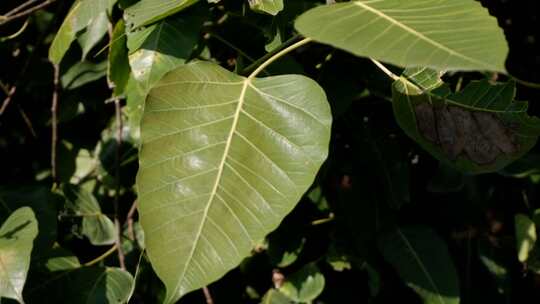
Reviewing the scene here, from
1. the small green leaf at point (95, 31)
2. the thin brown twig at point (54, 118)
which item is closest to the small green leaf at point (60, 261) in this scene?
the thin brown twig at point (54, 118)

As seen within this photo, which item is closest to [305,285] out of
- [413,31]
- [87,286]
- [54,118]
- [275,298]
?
[275,298]

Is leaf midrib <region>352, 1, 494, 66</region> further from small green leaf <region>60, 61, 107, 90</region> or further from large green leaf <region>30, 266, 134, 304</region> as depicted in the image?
small green leaf <region>60, 61, 107, 90</region>

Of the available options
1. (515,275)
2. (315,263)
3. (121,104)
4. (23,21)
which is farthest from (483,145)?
(23,21)

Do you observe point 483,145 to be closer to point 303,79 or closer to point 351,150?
point 303,79

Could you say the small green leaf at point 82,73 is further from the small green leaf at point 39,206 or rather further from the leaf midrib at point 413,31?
the leaf midrib at point 413,31

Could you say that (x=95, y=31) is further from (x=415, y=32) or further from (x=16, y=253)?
(x=415, y=32)

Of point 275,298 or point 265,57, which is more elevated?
point 265,57

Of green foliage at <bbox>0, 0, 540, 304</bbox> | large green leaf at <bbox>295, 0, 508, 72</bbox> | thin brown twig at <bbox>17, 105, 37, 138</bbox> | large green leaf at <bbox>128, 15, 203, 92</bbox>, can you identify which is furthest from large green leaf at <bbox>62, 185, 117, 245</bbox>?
large green leaf at <bbox>295, 0, 508, 72</bbox>
